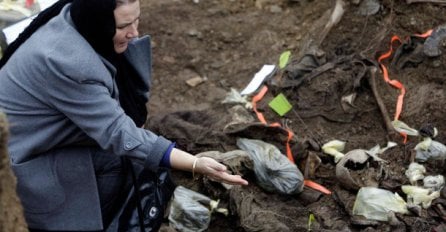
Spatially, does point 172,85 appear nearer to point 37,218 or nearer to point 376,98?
point 376,98

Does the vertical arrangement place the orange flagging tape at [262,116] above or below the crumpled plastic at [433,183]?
below

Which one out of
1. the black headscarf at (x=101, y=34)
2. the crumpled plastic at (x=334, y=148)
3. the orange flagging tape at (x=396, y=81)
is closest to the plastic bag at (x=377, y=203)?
the crumpled plastic at (x=334, y=148)

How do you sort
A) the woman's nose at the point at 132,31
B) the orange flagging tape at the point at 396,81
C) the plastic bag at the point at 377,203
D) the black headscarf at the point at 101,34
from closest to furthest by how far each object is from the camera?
the black headscarf at the point at 101,34
the woman's nose at the point at 132,31
the plastic bag at the point at 377,203
the orange flagging tape at the point at 396,81

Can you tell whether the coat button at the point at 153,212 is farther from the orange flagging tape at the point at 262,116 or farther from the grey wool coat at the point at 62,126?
the orange flagging tape at the point at 262,116

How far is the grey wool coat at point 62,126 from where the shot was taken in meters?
2.80

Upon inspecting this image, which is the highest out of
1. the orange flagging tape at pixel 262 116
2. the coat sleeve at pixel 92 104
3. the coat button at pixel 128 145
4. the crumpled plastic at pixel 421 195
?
the coat sleeve at pixel 92 104

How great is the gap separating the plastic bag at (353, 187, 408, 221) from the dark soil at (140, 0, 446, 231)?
0.05m

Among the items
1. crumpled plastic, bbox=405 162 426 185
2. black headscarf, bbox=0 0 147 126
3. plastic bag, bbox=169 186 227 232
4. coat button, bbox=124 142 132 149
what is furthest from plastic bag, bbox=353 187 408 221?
coat button, bbox=124 142 132 149

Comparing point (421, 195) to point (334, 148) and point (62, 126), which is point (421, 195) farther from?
point (62, 126)

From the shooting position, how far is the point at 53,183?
3057mm

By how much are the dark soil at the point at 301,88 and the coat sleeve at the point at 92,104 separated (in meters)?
1.19

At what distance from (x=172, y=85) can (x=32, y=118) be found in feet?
9.09

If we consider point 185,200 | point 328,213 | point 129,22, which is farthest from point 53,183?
point 328,213

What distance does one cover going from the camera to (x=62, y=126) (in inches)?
117
